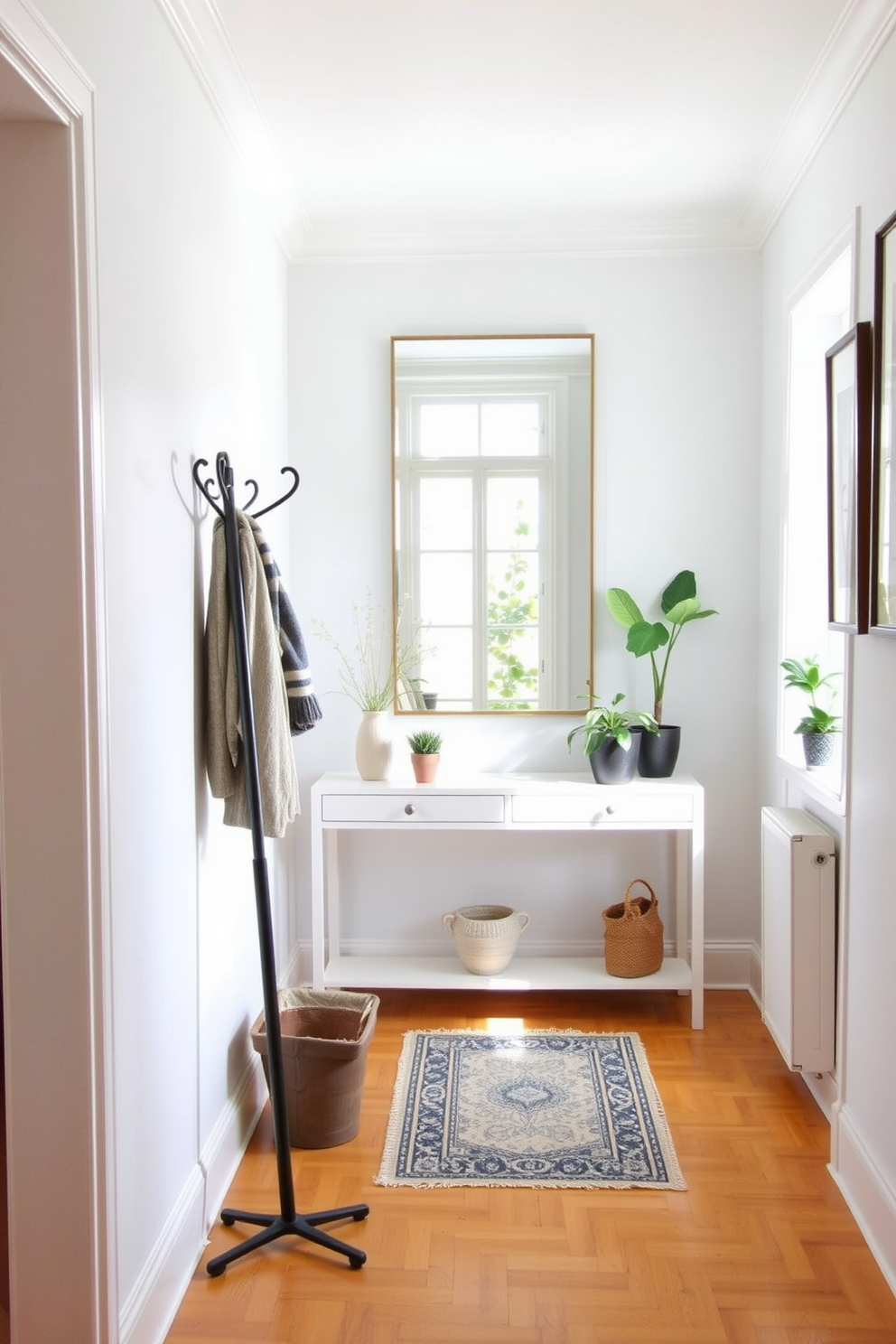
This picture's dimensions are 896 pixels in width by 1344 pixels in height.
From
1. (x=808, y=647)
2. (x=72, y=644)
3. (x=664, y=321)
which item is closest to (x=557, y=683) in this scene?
(x=808, y=647)

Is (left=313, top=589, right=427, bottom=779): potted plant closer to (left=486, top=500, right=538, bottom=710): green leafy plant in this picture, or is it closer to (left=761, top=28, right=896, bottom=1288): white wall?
(left=486, top=500, right=538, bottom=710): green leafy plant

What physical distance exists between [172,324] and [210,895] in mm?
1274

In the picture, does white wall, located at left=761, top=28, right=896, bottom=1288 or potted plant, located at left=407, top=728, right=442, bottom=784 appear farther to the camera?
potted plant, located at left=407, top=728, right=442, bottom=784

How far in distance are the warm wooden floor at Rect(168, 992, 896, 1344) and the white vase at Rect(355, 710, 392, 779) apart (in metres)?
1.05

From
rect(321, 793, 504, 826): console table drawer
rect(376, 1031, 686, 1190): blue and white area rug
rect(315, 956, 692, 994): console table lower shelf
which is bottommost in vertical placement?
rect(376, 1031, 686, 1190): blue and white area rug

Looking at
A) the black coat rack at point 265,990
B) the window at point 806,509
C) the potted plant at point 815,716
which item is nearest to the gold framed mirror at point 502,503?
the window at point 806,509

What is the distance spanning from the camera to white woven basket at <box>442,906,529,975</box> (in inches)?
140

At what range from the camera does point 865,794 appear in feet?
7.93

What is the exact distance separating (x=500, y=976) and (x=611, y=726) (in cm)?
90

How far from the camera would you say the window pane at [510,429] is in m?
3.72

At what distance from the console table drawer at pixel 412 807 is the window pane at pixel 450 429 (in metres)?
1.17

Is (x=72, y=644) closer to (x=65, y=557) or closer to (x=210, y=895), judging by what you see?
(x=65, y=557)

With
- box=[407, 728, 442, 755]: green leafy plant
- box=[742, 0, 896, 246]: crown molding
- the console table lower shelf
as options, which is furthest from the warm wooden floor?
box=[742, 0, 896, 246]: crown molding

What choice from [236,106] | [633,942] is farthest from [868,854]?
[236,106]
